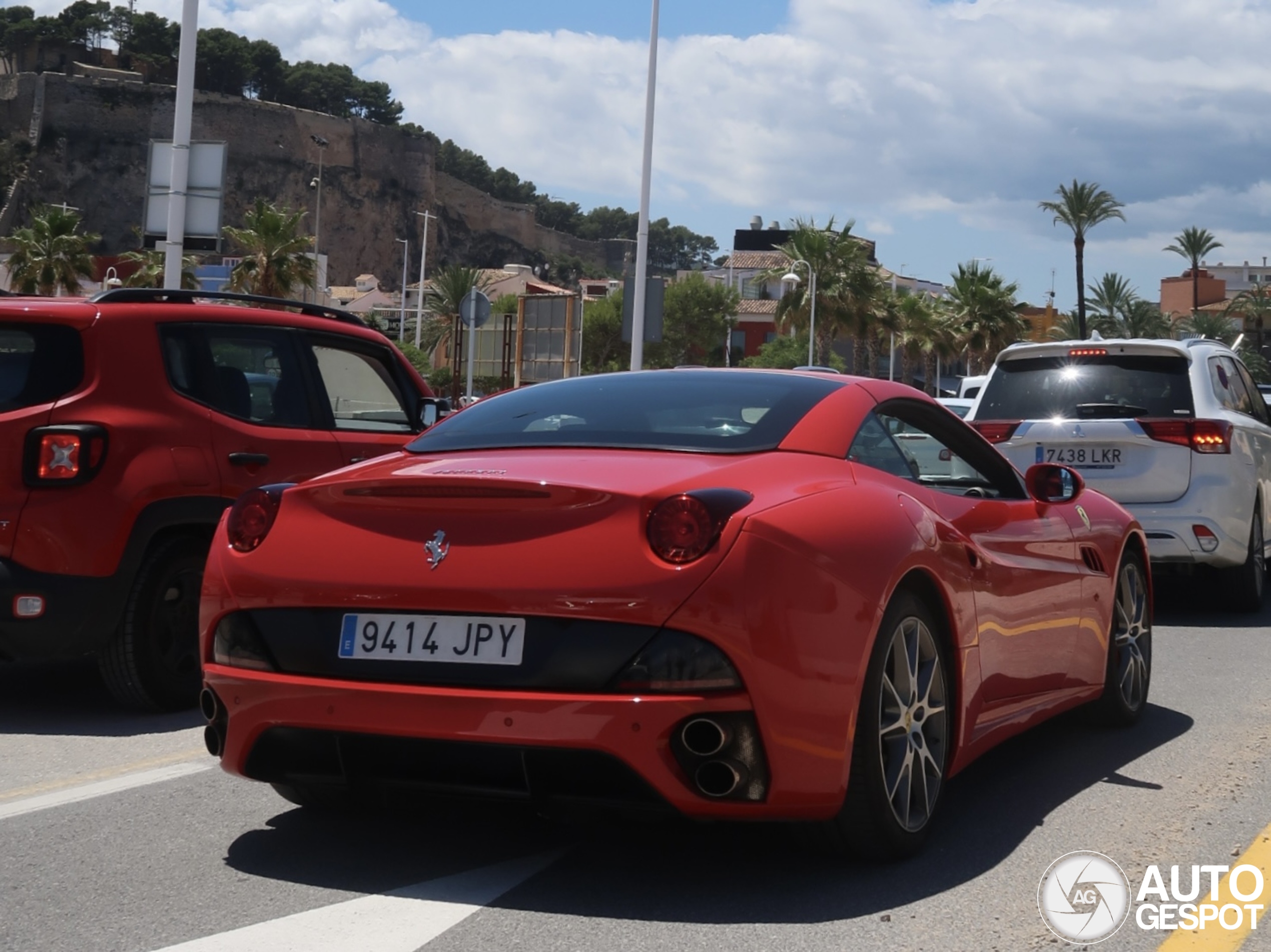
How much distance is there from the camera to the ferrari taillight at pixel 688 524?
3822 mm

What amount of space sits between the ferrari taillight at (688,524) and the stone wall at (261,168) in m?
128

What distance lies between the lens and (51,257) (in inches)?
2547

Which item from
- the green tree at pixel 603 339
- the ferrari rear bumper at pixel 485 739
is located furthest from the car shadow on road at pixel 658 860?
the green tree at pixel 603 339

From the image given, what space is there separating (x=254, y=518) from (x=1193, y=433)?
740cm

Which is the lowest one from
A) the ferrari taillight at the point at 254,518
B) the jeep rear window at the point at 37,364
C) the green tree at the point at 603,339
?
the ferrari taillight at the point at 254,518

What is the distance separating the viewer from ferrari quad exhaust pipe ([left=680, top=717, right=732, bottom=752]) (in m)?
3.78

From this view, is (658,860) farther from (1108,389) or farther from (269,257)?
(269,257)

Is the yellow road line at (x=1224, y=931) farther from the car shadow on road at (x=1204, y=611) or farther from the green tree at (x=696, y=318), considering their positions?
the green tree at (x=696, y=318)

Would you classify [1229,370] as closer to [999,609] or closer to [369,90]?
[999,609]

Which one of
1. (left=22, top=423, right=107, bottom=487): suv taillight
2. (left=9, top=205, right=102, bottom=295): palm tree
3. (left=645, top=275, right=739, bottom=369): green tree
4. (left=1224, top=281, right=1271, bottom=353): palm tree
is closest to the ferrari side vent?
(left=22, top=423, right=107, bottom=487): suv taillight

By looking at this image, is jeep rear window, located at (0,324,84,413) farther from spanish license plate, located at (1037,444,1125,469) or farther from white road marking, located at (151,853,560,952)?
spanish license plate, located at (1037,444,1125,469)

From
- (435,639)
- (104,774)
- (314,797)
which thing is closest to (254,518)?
(435,639)

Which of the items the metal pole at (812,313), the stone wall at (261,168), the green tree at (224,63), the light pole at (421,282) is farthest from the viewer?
the green tree at (224,63)

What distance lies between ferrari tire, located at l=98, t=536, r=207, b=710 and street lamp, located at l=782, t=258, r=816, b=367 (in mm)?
54736
